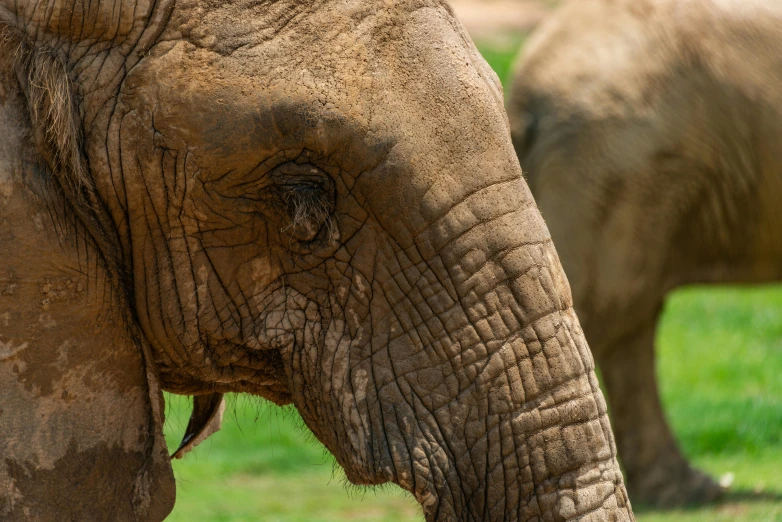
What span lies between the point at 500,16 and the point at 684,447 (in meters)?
11.2

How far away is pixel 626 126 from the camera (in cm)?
512

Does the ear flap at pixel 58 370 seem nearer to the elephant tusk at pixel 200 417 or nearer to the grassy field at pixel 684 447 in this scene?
the elephant tusk at pixel 200 417

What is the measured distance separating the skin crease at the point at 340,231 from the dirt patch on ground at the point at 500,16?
13.1m

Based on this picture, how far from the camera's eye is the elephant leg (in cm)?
549

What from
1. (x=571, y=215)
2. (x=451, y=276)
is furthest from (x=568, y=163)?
(x=451, y=276)

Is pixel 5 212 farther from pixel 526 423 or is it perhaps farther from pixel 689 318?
pixel 689 318

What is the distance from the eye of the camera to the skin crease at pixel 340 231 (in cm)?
203

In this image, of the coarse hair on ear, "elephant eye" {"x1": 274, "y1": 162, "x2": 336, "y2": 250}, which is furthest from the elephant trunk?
the coarse hair on ear

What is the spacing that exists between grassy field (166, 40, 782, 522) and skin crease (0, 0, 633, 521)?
1766 millimetres

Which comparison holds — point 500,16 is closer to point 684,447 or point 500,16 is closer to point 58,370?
point 684,447

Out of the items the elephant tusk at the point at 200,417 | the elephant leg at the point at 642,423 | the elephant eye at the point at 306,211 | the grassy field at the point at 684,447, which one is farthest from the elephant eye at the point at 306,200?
the elephant leg at the point at 642,423

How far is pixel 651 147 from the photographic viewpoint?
515 centimetres

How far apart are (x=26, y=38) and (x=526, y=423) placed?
0.99 meters

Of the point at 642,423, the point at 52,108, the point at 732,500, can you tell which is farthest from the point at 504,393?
the point at 642,423
